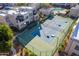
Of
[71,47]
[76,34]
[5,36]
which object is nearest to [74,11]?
[76,34]

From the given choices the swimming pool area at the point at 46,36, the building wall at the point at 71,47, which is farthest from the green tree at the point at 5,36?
the building wall at the point at 71,47

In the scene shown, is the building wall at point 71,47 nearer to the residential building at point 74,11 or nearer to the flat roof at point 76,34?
the flat roof at point 76,34

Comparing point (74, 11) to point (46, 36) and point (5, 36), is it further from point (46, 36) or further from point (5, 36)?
point (5, 36)

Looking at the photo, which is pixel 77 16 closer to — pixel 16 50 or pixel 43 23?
pixel 43 23

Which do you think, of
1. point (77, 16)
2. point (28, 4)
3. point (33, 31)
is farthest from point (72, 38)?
point (28, 4)

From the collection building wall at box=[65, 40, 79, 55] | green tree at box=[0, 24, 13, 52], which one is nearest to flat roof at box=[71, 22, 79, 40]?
building wall at box=[65, 40, 79, 55]

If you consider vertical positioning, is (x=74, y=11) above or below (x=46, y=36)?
above

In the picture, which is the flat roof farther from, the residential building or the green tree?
the green tree
